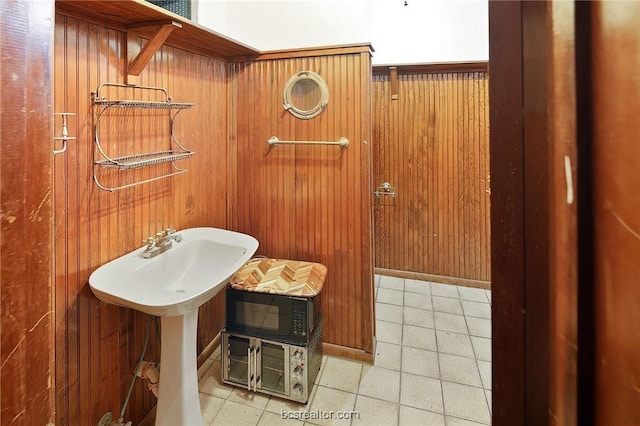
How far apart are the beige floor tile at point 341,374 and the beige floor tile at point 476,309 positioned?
1.28 metres

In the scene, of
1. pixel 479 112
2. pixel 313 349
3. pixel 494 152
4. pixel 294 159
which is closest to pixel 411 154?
pixel 479 112

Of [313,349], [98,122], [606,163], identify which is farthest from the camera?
[313,349]

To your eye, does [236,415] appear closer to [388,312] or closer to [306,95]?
[388,312]

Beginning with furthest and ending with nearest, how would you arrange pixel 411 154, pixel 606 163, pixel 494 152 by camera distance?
pixel 411 154 < pixel 494 152 < pixel 606 163

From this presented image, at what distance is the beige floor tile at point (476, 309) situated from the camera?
2979mm

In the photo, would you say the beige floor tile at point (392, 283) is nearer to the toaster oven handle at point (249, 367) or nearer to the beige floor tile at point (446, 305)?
the beige floor tile at point (446, 305)

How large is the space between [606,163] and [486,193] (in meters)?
3.40

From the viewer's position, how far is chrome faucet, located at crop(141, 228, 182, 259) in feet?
5.48

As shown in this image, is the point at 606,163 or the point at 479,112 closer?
the point at 606,163

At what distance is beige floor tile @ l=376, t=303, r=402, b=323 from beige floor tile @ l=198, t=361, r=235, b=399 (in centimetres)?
138

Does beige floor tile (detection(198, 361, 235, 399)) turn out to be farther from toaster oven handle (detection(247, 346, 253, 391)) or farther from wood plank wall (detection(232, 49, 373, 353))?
wood plank wall (detection(232, 49, 373, 353))

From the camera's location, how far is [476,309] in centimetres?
308

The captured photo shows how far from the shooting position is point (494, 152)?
1.38 feet

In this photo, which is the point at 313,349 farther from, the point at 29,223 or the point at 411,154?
the point at 411,154
